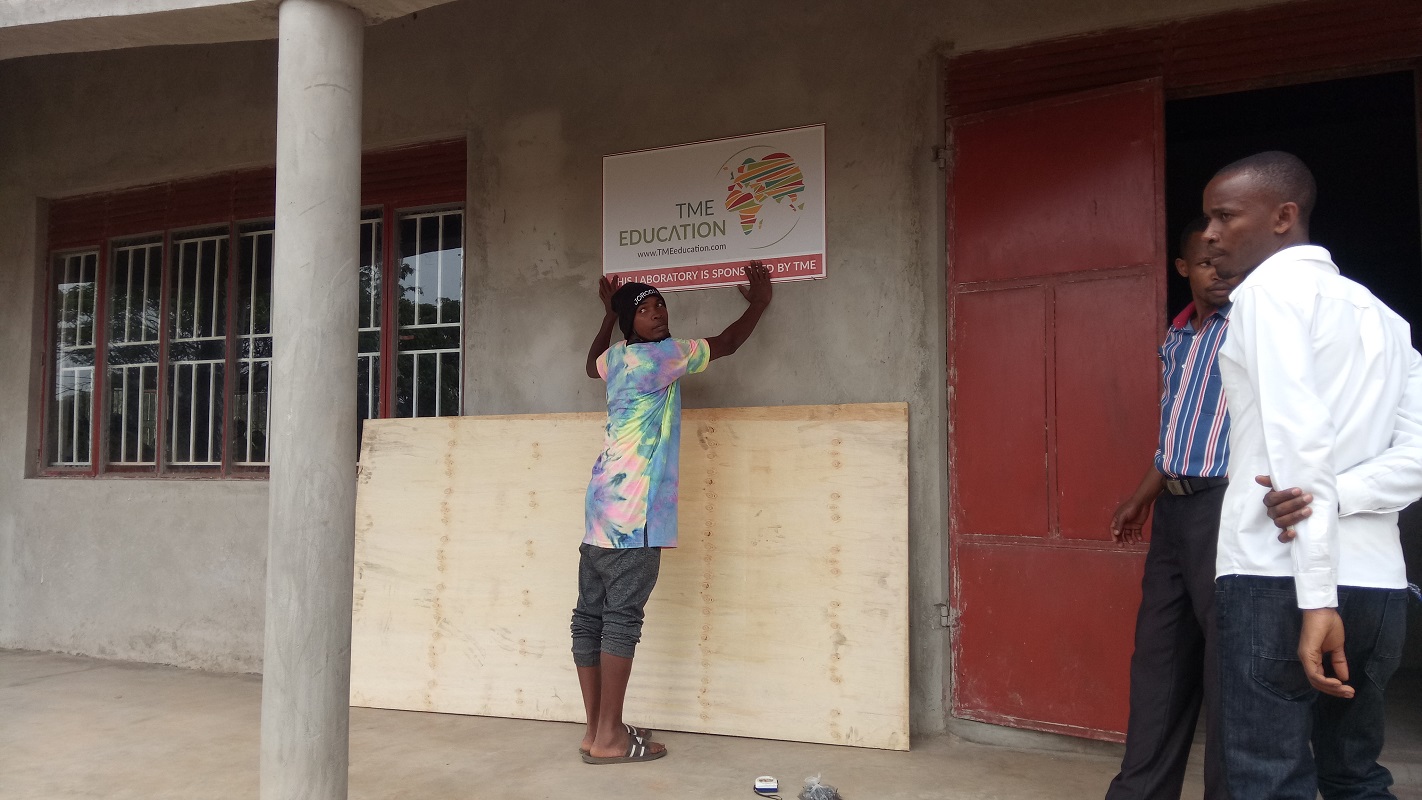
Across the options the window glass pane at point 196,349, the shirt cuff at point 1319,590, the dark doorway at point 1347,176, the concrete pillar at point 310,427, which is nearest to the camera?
the shirt cuff at point 1319,590

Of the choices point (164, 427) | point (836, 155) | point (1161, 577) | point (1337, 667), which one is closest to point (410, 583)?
point (164, 427)

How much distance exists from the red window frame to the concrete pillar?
2405 millimetres

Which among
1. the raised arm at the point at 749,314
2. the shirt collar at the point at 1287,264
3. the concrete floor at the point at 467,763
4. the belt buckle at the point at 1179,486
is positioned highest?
the raised arm at the point at 749,314

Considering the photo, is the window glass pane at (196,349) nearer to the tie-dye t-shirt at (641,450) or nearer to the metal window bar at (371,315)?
the metal window bar at (371,315)

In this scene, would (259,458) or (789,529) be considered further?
(259,458)

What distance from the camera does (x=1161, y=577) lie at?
301 centimetres

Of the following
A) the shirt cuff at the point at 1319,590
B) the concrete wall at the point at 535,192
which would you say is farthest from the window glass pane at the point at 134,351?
the shirt cuff at the point at 1319,590

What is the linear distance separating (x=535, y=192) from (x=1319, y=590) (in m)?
4.37

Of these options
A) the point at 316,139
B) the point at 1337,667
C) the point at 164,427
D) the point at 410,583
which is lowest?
the point at 410,583

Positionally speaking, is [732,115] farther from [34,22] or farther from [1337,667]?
[1337,667]

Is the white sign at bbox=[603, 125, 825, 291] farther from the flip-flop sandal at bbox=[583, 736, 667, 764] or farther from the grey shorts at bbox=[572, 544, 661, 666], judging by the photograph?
the flip-flop sandal at bbox=[583, 736, 667, 764]

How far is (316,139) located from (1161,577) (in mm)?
2977

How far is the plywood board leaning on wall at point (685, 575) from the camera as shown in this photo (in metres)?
4.31

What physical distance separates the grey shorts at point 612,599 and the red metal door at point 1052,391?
56.2 inches
